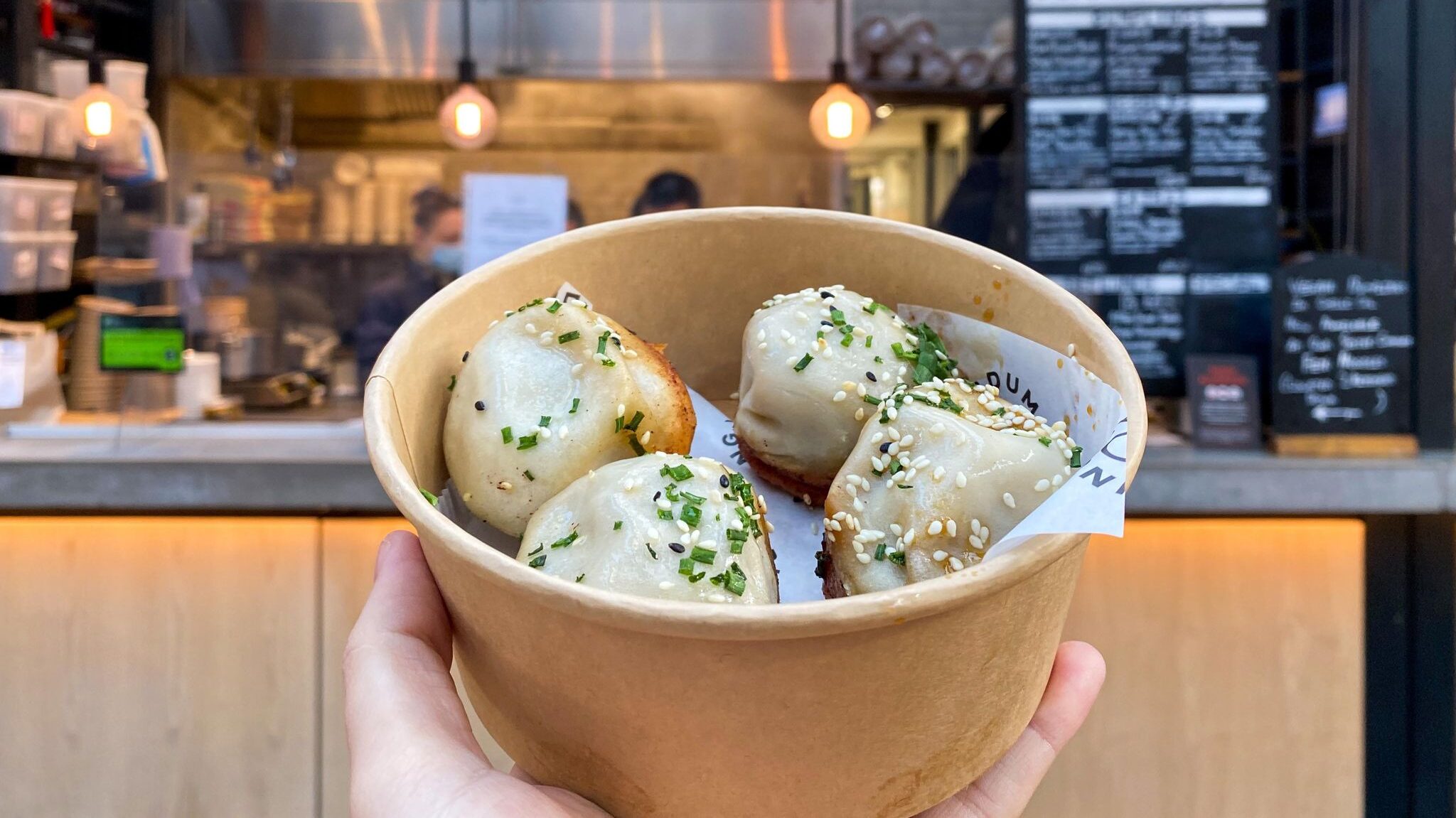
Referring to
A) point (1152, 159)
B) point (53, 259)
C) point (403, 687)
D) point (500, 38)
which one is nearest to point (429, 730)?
point (403, 687)

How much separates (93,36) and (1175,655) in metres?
4.80

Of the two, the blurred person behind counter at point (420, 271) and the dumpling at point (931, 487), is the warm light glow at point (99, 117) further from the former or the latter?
the dumpling at point (931, 487)

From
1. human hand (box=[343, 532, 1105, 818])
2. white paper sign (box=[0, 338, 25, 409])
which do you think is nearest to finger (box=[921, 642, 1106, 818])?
human hand (box=[343, 532, 1105, 818])

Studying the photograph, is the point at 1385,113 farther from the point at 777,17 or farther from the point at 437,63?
the point at 437,63

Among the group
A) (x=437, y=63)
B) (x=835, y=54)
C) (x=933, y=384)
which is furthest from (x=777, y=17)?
(x=933, y=384)

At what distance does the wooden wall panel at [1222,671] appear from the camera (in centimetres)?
273

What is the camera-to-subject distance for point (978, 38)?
4621 millimetres

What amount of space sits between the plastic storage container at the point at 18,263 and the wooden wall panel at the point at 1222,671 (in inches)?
138

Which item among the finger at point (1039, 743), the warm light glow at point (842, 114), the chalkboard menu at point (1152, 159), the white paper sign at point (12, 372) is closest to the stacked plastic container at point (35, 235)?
the white paper sign at point (12, 372)

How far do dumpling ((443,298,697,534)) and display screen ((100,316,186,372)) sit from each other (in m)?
2.18

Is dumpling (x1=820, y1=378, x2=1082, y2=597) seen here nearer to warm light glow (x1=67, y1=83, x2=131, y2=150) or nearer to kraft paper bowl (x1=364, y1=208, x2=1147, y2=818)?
kraft paper bowl (x1=364, y1=208, x2=1147, y2=818)

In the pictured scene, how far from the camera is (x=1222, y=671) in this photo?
9.05ft

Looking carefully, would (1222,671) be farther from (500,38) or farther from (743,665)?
(500,38)

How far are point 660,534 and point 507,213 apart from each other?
106 inches
